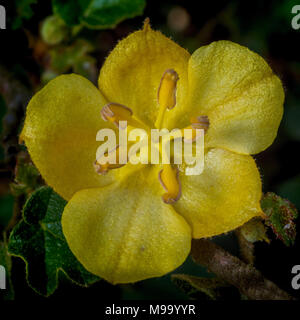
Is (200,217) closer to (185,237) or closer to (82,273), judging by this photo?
(185,237)

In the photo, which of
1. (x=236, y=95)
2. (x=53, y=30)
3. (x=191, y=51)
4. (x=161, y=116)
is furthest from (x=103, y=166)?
(x=191, y=51)

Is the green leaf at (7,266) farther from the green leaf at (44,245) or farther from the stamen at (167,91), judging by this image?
the stamen at (167,91)

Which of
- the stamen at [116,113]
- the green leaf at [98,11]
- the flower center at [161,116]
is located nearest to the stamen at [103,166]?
the flower center at [161,116]

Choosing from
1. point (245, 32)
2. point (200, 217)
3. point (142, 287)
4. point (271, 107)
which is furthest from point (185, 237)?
point (245, 32)

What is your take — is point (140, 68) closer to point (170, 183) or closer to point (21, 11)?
point (170, 183)

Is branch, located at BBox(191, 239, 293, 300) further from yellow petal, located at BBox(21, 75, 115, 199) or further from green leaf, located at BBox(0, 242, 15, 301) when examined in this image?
green leaf, located at BBox(0, 242, 15, 301)

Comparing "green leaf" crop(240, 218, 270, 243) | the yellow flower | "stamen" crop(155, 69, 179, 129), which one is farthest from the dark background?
"stamen" crop(155, 69, 179, 129)
